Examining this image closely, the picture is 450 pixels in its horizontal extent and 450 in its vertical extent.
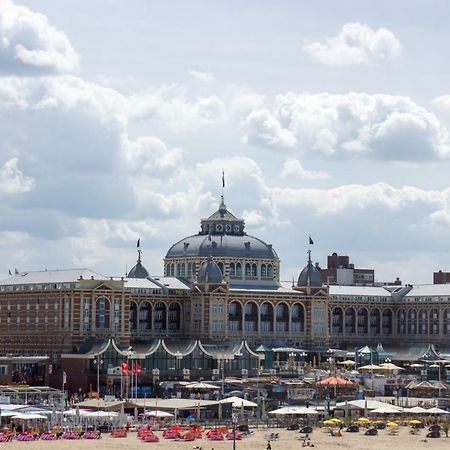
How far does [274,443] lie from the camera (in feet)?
500

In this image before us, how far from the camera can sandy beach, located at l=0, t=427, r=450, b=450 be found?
5773 inches

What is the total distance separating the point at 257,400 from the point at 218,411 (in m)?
9.76

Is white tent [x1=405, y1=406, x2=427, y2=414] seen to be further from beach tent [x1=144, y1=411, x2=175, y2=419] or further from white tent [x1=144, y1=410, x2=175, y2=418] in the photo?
white tent [x1=144, y1=410, x2=175, y2=418]

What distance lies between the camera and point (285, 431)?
166500mm

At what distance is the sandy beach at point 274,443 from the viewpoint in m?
147

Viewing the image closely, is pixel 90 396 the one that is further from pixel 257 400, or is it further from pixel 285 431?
pixel 285 431

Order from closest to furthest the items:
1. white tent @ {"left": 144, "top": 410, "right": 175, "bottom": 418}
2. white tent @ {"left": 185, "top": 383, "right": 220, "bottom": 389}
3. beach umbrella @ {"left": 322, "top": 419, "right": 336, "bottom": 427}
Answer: beach umbrella @ {"left": 322, "top": 419, "right": 336, "bottom": 427}, white tent @ {"left": 144, "top": 410, "right": 175, "bottom": 418}, white tent @ {"left": 185, "top": 383, "right": 220, "bottom": 389}

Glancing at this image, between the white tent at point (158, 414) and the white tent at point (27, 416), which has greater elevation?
the white tent at point (158, 414)

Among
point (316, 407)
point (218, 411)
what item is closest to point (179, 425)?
point (218, 411)

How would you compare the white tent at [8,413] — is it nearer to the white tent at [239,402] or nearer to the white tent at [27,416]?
the white tent at [27,416]

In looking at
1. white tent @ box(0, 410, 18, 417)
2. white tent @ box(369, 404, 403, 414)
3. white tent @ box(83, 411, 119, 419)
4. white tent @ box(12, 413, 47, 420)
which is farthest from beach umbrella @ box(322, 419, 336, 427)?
white tent @ box(0, 410, 18, 417)

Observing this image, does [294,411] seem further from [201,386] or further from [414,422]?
[201,386]

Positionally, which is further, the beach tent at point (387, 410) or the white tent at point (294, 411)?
the beach tent at point (387, 410)

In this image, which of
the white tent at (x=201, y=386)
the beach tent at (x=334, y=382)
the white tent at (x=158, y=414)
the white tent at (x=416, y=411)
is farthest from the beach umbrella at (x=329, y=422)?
the white tent at (x=201, y=386)
